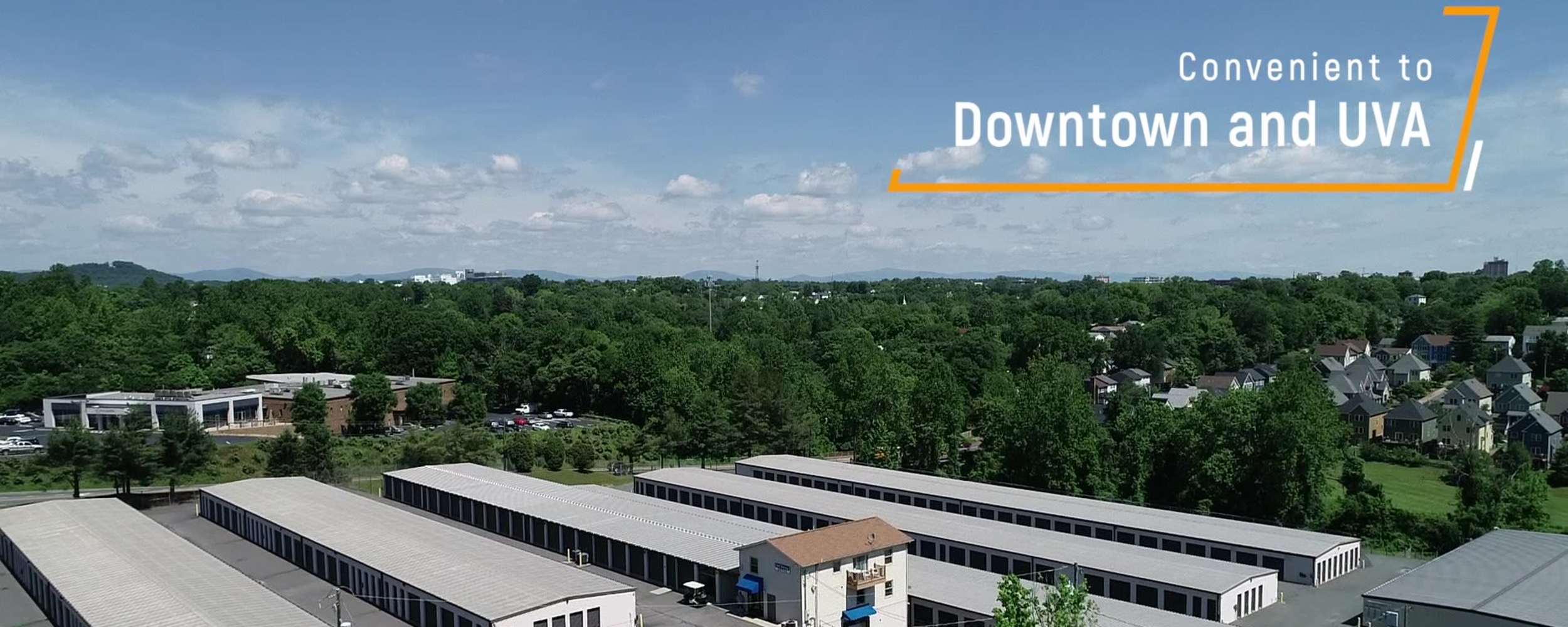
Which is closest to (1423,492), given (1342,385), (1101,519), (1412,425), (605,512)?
(1412,425)

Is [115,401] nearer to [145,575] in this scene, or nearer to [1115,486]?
[145,575]

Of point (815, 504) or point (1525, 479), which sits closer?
point (815, 504)

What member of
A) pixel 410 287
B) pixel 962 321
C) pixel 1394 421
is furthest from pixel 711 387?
pixel 410 287

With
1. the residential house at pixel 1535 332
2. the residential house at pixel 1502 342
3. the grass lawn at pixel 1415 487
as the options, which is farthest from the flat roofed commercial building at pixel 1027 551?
the residential house at pixel 1502 342

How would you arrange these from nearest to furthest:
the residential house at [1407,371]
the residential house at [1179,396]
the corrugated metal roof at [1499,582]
A: the corrugated metal roof at [1499,582] < the residential house at [1179,396] < the residential house at [1407,371]

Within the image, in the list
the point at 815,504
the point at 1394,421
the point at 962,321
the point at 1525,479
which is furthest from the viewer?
the point at 962,321

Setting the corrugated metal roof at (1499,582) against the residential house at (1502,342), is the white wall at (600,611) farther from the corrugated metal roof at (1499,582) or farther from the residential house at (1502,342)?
the residential house at (1502,342)
